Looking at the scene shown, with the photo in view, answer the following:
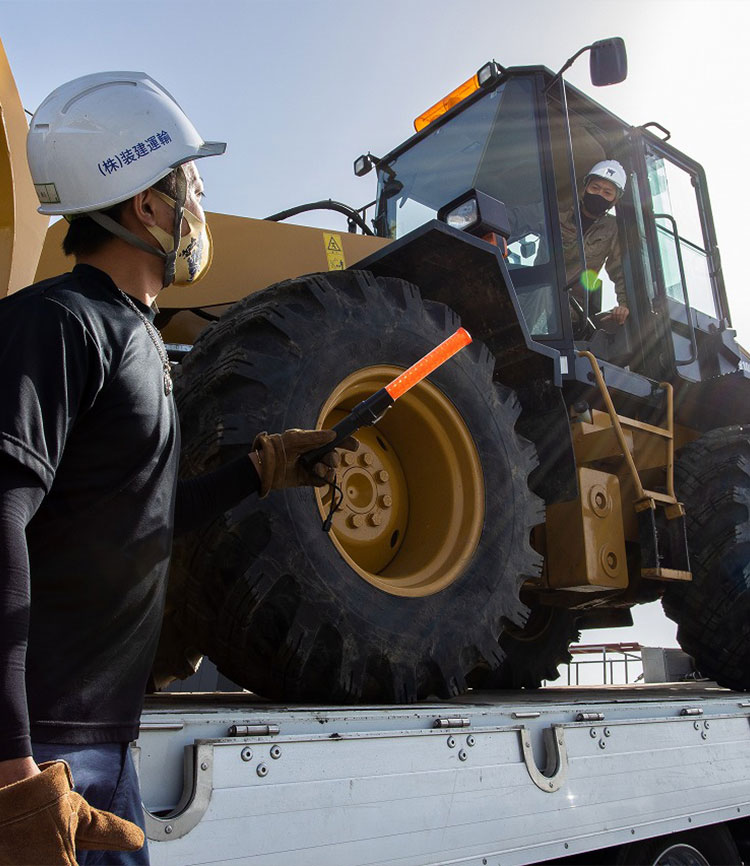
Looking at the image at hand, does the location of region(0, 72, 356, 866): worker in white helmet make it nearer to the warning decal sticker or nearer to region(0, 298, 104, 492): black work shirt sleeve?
region(0, 298, 104, 492): black work shirt sleeve

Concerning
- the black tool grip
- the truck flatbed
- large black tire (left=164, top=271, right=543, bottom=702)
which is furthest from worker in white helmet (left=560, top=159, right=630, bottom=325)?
the black tool grip

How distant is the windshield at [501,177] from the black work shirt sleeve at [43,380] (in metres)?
3.10

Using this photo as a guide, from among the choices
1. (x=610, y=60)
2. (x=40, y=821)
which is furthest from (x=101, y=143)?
(x=610, y=60)

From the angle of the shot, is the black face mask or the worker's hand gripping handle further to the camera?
the black face mask

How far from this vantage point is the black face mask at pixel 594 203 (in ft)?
15.1

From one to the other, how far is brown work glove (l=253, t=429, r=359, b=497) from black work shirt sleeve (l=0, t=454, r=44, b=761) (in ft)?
2.78

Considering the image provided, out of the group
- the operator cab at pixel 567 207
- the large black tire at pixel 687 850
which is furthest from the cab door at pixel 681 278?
the large black tire at pixel 687 850

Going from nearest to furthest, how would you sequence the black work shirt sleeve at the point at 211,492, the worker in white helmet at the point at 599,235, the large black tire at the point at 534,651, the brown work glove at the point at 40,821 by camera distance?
the brown work glove at the point at 40,821, the black work shirt sleeve at the point at 211,492, the large black tire at the point at 534,651, the worker in white helmet at the point at 599,235

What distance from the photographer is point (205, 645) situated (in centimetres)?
253

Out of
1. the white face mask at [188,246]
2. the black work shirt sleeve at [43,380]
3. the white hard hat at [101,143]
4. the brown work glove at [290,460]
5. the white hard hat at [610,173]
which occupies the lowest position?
the black work shirt sleeve at [43,380]

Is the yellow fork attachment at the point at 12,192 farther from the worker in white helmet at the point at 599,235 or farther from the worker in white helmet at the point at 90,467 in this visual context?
the worker in white helmet at the point at 599,235

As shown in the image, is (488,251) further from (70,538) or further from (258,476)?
(70,538)

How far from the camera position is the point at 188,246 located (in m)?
1.74

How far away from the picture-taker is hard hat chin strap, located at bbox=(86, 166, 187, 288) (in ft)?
5.36
